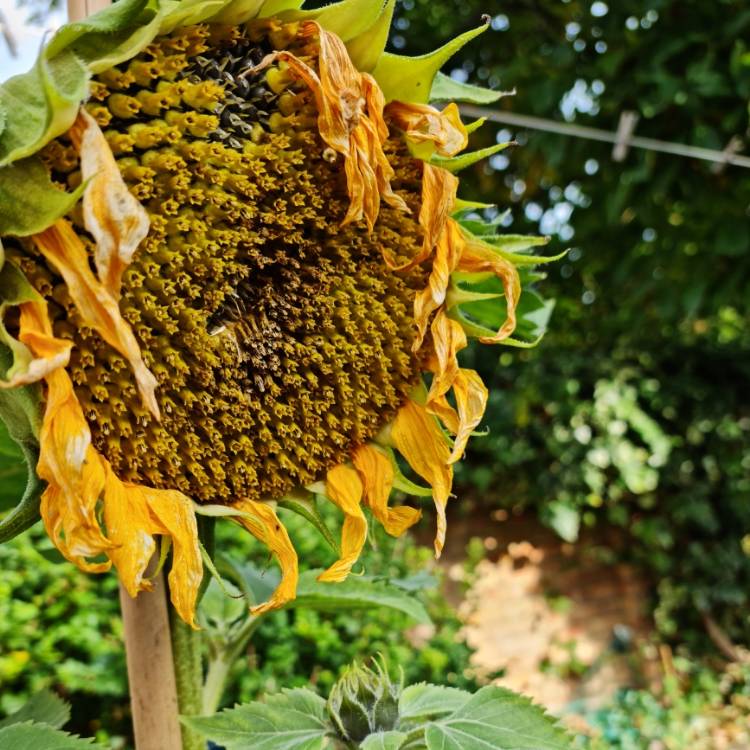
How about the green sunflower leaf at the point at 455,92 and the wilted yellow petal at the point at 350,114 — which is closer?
the wilted yellow petal at the point at 350,114

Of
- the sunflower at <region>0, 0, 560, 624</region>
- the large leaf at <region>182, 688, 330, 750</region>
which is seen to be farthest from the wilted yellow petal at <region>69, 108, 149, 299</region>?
the large leaf at <region>182, 688, 330, 750</region>

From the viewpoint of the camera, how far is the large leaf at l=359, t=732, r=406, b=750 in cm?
52

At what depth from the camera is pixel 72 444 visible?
0.40 m

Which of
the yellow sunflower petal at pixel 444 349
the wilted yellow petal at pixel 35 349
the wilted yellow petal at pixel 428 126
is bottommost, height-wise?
the yellow sunflower petal at pixel 444 349

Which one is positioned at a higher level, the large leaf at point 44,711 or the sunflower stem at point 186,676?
the sunflower stem at point 186,676

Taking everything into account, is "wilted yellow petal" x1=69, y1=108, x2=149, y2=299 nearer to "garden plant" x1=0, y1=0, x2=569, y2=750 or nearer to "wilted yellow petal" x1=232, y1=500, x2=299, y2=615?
"garden plant" x1=0, y1=0, x2=569, y2=750

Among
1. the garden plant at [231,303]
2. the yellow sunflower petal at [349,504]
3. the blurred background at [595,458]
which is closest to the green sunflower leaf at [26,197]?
the garden plant at [231,303]

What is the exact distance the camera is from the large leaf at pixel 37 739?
51 centimetres

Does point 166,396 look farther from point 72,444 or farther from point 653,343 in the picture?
point 653,343

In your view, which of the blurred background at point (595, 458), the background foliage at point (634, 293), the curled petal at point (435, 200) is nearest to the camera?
the curled petal at point (435, 200)

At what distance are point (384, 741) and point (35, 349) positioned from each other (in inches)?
12.0

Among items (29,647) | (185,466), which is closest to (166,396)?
(185,466)

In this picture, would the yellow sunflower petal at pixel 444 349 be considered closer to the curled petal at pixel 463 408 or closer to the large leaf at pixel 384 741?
the curled petal at pixel 463 408

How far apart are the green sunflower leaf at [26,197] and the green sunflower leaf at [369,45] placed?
18 centimetres
